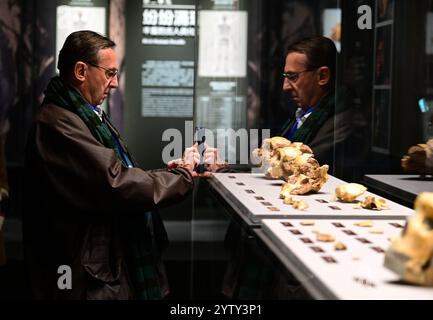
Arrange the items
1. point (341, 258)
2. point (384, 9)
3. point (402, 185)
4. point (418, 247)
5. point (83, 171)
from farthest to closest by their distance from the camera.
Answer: point (384, 9), point (402, 185), point (83, 171), point (341, 258), point (418, 247)

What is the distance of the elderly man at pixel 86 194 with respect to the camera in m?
3.70

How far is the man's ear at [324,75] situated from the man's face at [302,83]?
0.03m

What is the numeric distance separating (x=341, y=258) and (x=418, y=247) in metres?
0.43

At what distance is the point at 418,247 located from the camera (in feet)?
7.39

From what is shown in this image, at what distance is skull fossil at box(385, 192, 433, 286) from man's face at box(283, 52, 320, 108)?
225cm

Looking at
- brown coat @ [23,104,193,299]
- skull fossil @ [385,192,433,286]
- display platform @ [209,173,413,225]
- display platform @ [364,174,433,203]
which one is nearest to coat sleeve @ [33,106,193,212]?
brown coat @ [23,104,193,299]

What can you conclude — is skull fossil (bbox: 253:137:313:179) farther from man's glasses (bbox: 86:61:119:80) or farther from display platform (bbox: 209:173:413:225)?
man's glasses (bbox: 86:61:119:80)

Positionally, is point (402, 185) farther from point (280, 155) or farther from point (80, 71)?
point (80, 71)

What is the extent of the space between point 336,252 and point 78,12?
1.91 m

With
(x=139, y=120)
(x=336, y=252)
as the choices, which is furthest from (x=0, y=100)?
(x=336, y=252)

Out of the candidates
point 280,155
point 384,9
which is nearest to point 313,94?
point 280,155

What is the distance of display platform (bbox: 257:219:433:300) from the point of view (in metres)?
2.32

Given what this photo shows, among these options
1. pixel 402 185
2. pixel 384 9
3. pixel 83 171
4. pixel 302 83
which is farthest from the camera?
pixel 384 9

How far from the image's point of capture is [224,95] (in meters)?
4.71
